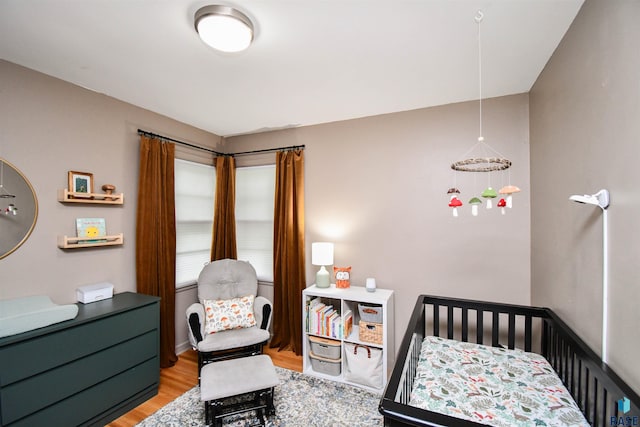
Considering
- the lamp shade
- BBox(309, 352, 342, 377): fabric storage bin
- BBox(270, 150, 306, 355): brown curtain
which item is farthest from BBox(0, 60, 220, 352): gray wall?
BBox(309, 352, 342, 377): fabric storage bin

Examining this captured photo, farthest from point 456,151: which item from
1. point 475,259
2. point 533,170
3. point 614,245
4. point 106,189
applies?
point 106,189

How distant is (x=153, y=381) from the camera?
2365 mm

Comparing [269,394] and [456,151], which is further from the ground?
[456,151]

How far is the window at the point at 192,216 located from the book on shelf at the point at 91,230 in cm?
80

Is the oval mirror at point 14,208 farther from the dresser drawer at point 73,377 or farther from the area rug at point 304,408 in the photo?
the area rug at point 304,408

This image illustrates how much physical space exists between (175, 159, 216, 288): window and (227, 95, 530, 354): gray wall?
1.23 m

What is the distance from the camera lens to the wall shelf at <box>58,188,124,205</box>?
7.04 feet

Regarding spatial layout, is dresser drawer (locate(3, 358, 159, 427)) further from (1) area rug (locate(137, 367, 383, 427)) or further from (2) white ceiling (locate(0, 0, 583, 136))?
(2) white ceiling (locate(0, 0, 583, 136))

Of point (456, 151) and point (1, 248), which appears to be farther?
point (456, 151)

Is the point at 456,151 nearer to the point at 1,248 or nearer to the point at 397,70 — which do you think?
the point at 397,70

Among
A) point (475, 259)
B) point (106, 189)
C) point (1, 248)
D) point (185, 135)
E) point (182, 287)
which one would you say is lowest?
point (182, 287)

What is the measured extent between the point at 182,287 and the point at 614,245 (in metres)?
3.48

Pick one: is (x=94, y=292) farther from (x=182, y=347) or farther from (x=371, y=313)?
(x=371, y=313)

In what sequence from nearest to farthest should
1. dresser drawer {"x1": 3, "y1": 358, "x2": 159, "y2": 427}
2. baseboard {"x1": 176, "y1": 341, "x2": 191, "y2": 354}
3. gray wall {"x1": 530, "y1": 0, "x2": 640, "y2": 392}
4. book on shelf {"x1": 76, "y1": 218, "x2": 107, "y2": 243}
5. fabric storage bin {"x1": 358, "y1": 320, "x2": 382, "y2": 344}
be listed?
gray wall {"x1": 530, "y1": 0, "x2": 640, "y2": 392}, dresser drawer {"x1": 3, "y1": 358, "x2": 159, "y2": 427}, book on shelf {"x1": 76, "y1": 218, "x2": 107, "y2": 243}, fabric storage bin {"x1": 358, "y1": 320, "x2": 382, "y2": 344}, baseboard {"x1": 176, "y1": 341, "x2": 191, "y2": 354}
